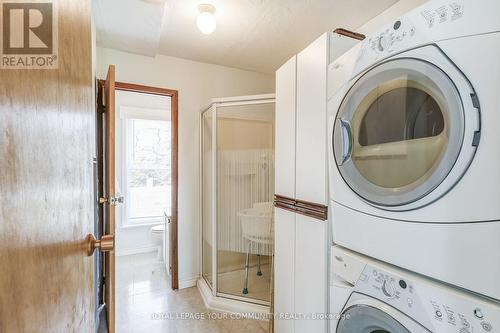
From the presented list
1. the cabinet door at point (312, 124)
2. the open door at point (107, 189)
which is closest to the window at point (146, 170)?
the open door at point (107, 189)

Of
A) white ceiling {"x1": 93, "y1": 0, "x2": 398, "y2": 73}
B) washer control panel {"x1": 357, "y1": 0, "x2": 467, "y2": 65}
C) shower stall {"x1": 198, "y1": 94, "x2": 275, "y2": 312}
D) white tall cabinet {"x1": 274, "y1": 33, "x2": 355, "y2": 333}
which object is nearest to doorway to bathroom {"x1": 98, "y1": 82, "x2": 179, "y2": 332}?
shower stall {"x1": 198, "y1": 94, "x2": 275, "y2": 312}

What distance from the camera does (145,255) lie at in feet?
11.4

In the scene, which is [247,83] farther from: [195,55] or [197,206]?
[197,206]

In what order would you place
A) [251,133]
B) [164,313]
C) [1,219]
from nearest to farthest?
[1,219] → [164,313] → [251,133]

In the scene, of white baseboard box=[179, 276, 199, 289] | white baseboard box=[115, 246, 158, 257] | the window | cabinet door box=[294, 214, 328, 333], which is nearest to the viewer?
cabinet door box=[294, 214, 328, 333]

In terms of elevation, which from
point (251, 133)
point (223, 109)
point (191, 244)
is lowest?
point (191, 244)

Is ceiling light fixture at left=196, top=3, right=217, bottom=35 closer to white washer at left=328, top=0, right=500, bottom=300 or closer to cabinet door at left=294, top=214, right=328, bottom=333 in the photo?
white washer at left=328, top=0, right=500, bottom=300

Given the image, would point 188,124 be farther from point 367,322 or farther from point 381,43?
point 367,322

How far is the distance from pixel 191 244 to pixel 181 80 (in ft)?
5.73

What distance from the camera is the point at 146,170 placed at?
12.2 ft

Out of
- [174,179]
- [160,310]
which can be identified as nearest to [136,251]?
[160,310]

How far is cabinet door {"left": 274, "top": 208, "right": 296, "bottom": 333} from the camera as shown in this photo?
148 centimetres

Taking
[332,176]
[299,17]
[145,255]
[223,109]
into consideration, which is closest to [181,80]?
[223,109]

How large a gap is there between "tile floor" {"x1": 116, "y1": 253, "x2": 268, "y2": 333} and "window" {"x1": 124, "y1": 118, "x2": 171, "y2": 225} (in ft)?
3.23
